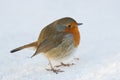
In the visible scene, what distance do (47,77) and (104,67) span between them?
691 mm

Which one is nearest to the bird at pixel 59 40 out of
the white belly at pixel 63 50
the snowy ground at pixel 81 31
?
the white belly at pixel 63 50

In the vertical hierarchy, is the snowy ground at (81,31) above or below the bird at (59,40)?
below

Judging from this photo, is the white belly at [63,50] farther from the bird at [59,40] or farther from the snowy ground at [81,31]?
the snowy ground at [81,31]

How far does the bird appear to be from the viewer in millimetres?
5742

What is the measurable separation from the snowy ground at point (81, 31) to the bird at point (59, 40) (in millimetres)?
212

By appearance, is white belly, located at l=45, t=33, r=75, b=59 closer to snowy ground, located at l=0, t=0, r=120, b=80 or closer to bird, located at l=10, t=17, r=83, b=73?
bird, located at l=10, t=17, r=83, b=73

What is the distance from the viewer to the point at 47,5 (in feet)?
26.0

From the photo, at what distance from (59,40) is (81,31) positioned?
135 cm

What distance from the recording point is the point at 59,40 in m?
5.75

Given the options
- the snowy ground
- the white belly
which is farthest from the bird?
the snowy ground

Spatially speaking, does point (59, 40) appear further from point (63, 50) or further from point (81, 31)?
point (81, 31)

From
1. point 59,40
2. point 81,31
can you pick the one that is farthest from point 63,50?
point 81,31

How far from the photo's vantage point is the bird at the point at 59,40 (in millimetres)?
5742

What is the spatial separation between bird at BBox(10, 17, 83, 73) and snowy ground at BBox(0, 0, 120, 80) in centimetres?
21
